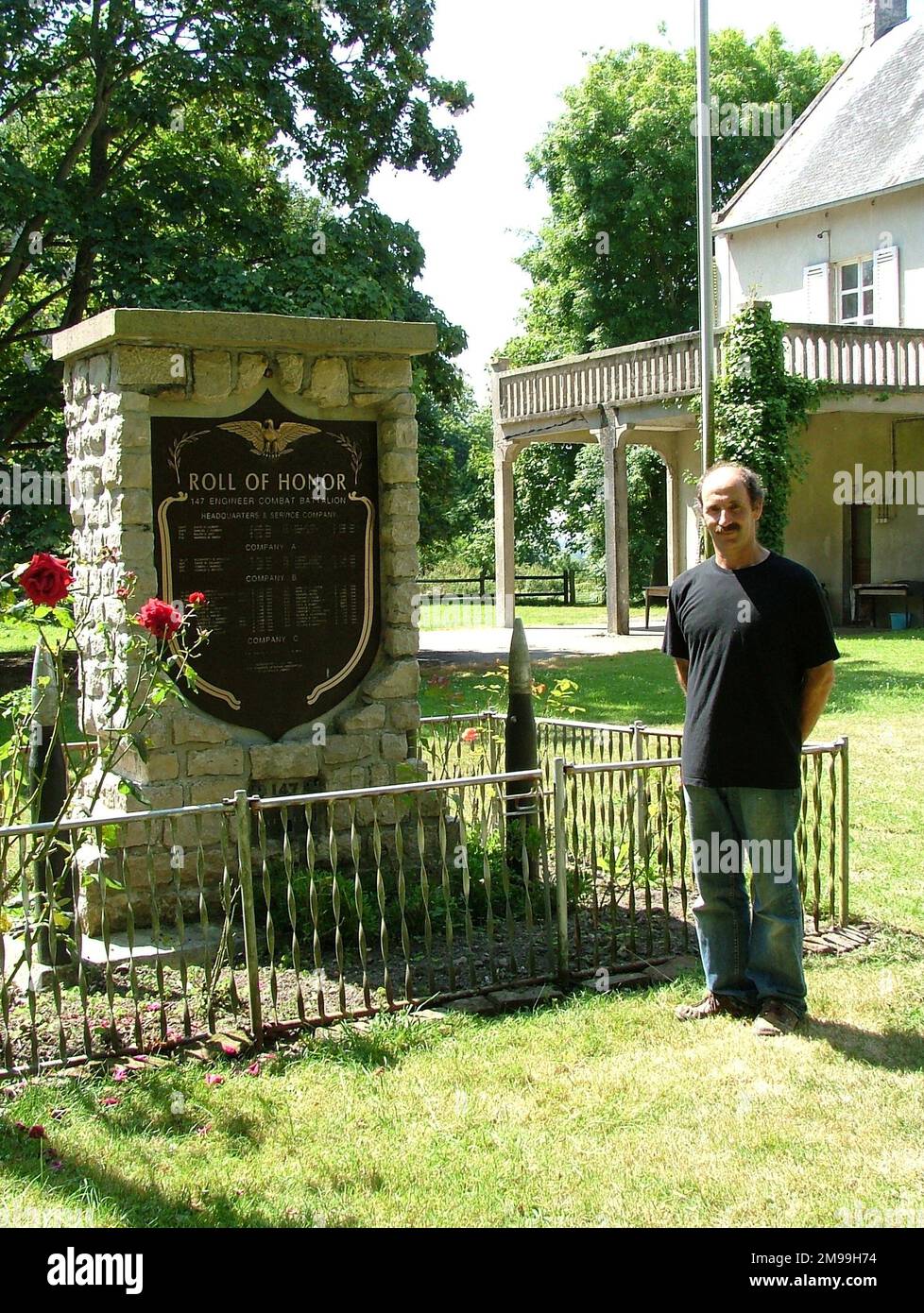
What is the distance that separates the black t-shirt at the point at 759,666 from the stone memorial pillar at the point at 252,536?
2.20 metres

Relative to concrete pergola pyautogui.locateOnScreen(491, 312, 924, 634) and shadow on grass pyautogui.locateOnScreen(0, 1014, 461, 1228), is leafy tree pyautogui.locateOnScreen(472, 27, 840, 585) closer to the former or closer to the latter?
concrete pergola pyautogui.locateOnScreen(491, 312, 924, 634)

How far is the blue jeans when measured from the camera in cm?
455

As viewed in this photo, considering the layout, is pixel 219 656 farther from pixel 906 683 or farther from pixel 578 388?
pixel 578 388

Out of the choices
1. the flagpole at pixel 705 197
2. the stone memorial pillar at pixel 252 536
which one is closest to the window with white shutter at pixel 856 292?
the flagpole at pixel 705 197

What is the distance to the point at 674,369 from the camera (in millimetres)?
19766

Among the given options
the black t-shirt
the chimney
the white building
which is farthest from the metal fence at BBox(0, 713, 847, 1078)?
the chimney

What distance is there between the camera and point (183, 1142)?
3836 millimetres

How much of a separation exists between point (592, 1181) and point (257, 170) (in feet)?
56.4

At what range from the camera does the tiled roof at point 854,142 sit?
69.0 ft

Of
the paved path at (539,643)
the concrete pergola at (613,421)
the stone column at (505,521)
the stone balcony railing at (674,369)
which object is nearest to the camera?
the paved path at (539,643)

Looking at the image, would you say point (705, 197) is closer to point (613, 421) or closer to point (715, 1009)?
point (613, 421)

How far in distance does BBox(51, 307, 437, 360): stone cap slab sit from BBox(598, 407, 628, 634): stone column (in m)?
14.6

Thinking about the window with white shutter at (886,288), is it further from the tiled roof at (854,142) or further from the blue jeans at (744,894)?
the blue jeans at (744,894)
